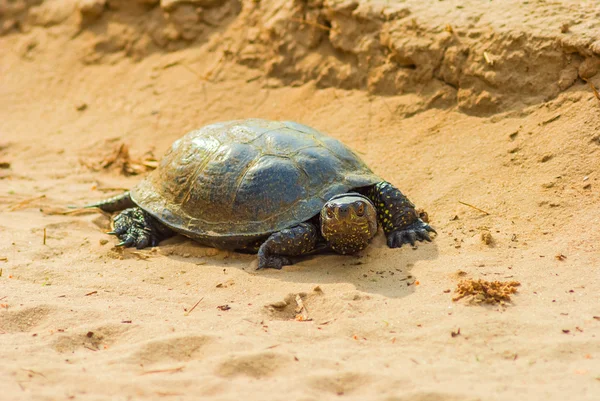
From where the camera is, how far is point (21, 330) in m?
4.07

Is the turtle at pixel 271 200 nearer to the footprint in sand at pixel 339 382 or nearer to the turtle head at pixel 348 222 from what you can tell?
the turtle head at pixel 348 222

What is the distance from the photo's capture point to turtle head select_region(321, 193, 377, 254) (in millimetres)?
4785

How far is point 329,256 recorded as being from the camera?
5246mm

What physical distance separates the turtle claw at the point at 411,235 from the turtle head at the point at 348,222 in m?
0.26

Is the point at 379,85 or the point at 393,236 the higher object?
the point at 379,85

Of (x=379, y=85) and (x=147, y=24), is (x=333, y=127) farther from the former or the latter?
(x=147, y=24)

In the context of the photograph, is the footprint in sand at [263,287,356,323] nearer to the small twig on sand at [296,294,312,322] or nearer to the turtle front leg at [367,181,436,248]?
the small twig on sand at [296,294,312,322]

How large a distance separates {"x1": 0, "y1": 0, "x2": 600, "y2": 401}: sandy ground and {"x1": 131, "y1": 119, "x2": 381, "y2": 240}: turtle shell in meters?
0.31

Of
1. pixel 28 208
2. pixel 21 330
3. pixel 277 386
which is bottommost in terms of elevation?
pixel 28 208

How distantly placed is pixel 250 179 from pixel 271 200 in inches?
9.8

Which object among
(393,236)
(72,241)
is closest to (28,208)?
(72,241)

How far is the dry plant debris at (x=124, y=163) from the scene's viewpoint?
25.0 ft

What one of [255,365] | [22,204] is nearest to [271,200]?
[255,365]

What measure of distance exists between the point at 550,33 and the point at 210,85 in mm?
4329
